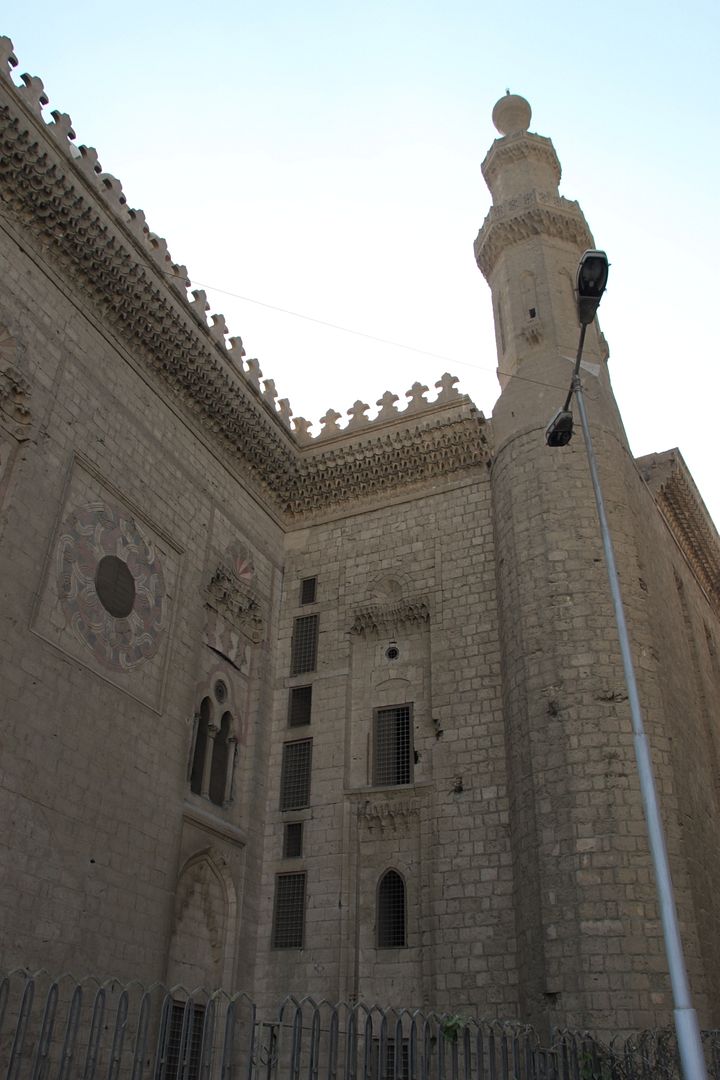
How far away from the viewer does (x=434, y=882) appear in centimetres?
A: 1352

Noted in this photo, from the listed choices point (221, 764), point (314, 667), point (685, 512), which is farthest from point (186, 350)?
point (685, 512)

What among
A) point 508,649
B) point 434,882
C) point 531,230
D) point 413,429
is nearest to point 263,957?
point 434,882

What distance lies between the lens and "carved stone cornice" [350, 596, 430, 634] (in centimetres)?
1616

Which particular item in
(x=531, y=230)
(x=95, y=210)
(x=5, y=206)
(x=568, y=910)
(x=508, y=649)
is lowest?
(x=568, y=910)

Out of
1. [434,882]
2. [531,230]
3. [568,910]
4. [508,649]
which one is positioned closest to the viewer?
[568,910]

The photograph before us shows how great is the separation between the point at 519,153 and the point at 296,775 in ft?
48.1

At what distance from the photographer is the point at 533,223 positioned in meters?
19.1

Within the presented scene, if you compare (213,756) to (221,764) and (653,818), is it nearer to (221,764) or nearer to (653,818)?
(221,764)

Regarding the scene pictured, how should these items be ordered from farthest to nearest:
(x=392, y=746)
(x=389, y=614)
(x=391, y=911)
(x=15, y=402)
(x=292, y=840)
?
(x=389, y=614) → (x=392, y=746) → (x=292, y=840) → (x=391, y=911) → (x=15, y=402)

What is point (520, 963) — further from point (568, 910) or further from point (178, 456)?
point (178, 456)

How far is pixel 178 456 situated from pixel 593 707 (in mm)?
7789

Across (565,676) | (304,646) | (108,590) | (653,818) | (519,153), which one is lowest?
(653,818)

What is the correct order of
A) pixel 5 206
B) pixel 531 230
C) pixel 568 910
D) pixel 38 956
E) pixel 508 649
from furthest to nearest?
pixel 531 230 < pixel 508 649 < pixel 5 206 < pixel 568 910 < pixel 38 956

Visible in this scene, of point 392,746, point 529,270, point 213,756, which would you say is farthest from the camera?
point 529,270
